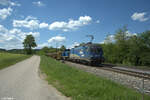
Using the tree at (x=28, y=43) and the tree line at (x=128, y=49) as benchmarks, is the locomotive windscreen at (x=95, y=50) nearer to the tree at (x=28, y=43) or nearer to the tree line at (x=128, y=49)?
the tree line at (x=128, y=49)

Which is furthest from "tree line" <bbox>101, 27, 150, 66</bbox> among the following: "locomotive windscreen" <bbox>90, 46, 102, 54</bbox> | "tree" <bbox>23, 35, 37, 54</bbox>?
"tree" <bbox>23, 35, 37, 54</bbox>

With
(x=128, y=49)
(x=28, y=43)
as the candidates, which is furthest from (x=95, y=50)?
(x=28, y=43)

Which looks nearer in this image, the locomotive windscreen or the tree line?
the locomotive windscreen

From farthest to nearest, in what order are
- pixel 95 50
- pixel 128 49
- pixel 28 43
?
pixel 28 43, pixel 128 49, pixel 95 50

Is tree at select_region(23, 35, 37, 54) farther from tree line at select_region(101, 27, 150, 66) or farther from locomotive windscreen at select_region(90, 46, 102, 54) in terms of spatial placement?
locomotive windscreen at select_region(90, 46, 102, 54)

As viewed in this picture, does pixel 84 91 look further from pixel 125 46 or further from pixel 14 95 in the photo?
pixel 125 46

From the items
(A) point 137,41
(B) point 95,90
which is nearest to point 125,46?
(A) point 137,41

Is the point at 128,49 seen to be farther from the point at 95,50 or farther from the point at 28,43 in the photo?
the point at 28,43

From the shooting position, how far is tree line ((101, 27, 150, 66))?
26.8 metres

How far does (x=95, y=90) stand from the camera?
5.40 metres

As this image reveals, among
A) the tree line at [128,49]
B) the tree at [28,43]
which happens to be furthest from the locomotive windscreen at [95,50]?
the tree at [28,43]

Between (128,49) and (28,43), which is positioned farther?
(28,43)

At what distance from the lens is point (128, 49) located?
1192 inches

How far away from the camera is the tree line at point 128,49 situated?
26.8 metres
